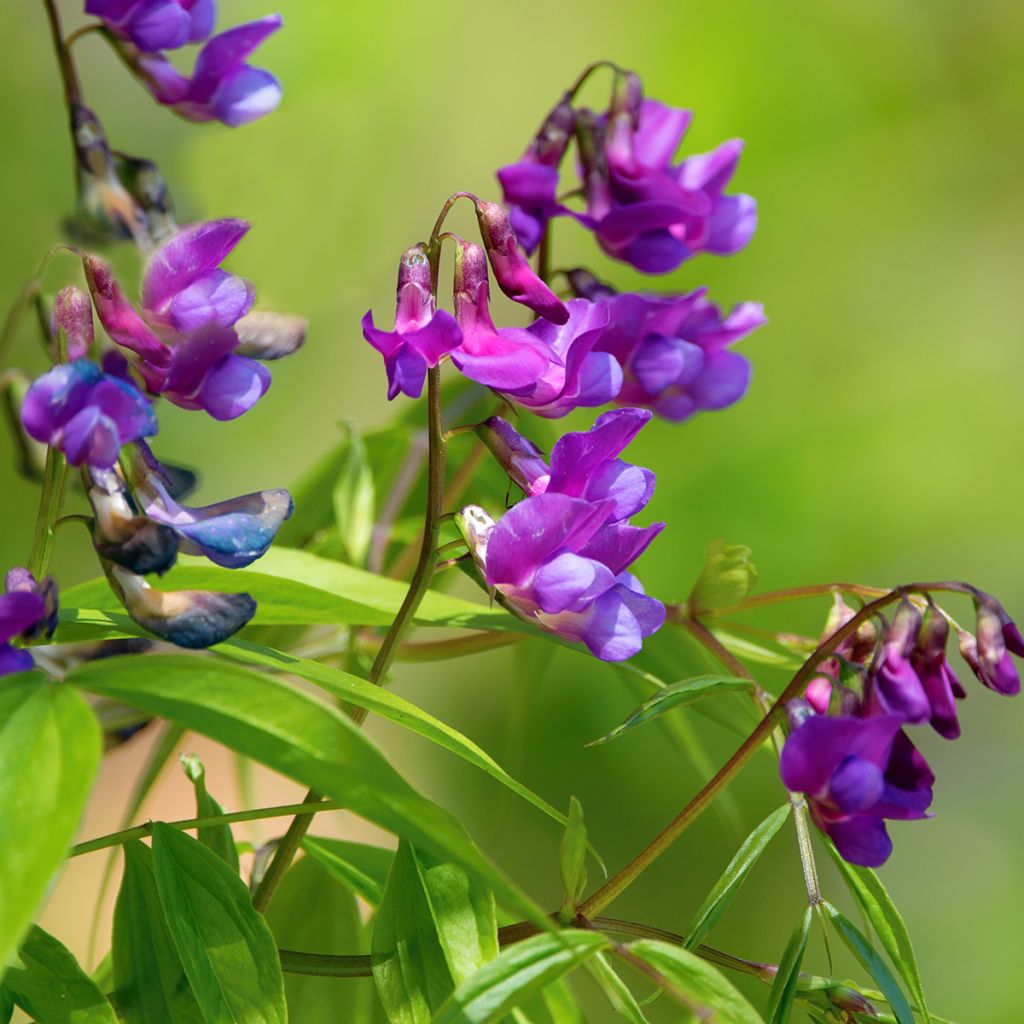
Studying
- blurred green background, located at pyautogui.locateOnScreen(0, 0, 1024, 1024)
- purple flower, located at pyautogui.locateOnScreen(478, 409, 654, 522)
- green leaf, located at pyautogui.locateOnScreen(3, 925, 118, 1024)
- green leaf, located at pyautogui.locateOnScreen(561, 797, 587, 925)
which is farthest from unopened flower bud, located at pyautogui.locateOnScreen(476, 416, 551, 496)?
blurred green background, located at pyautogui.locateOnScreen(0, 0, 1024, 1024)

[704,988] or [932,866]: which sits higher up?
[704,988]

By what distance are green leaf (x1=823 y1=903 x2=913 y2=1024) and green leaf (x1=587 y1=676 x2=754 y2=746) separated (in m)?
0.08

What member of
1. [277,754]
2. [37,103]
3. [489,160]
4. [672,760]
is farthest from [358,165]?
[277,754]

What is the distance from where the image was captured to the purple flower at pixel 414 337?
0.40m

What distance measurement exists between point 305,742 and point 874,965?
0.21m

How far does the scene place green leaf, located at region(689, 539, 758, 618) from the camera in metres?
0.55

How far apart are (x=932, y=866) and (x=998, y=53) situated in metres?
1.24

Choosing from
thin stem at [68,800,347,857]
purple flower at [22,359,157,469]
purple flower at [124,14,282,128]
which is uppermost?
purple flower at [124,14,282,128]

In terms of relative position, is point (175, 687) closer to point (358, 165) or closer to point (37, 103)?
point (37, 103)

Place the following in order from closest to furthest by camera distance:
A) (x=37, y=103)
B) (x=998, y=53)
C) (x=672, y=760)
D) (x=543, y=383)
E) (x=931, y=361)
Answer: (x=543, y=383), (x=672, y=760), (x=37, y=103), (x=931, y=361), (x=998, y=53)

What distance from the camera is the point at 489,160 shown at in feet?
6.45

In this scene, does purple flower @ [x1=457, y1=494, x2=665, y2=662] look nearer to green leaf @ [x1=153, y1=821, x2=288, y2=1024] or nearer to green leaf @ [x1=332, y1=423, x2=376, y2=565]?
green leaf @ [x1=153, y1=821, x2=288, y2=1024]

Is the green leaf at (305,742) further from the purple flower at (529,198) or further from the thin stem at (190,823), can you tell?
the purple flower at (529,198)

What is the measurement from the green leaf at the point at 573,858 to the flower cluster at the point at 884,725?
7cm
